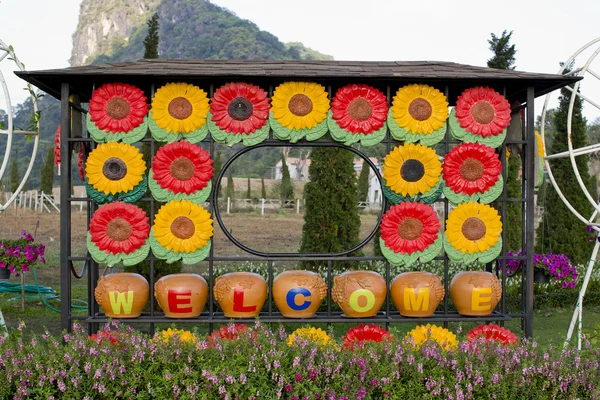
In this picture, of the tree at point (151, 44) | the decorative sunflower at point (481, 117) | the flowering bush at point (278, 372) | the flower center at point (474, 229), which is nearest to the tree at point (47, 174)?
the tree at point (151, 44)

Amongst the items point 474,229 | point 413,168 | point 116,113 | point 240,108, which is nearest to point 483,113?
point 413,168

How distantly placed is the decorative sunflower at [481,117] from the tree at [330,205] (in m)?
3.95

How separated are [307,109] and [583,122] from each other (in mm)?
7522

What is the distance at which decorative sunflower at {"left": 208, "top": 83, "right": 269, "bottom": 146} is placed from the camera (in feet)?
14.9

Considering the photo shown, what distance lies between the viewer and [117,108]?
14.8 feet

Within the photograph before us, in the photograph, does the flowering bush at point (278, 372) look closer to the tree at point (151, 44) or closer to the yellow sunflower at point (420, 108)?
the yellow sunflower at point (420, 108)

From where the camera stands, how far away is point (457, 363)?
3.69 meters

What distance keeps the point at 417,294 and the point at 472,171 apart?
1044 mm

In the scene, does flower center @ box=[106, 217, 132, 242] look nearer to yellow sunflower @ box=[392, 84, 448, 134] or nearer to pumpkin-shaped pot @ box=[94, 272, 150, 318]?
pumpkin-shaped pot @ box=[94, 272, 150, 318]

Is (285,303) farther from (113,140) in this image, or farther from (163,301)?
(113,140)

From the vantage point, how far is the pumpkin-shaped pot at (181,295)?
177 inches

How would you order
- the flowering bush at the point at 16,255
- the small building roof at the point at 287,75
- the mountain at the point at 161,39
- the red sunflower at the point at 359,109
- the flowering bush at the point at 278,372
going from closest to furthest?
the flowering bush at the point at 278,372
the small building roof at the point at 287,75
the red sunflower at the point at 359,109
the flowering bush at the point at 16,255
the mountain at the point at 161,39

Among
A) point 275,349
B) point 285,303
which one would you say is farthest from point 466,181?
point 275,349

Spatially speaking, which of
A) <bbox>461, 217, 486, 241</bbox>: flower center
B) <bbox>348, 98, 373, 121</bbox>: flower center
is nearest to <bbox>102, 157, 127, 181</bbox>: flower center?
<bbox>348, 98, 373, 121</bbox>: flower center
